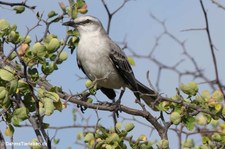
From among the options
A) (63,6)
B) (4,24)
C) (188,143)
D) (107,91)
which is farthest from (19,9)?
(107,91)

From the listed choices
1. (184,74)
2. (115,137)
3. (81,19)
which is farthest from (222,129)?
(81,19)

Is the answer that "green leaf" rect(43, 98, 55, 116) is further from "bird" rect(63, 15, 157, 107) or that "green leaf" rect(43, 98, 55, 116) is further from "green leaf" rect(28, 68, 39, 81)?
"bird" rect(63, 15, 157, 107)

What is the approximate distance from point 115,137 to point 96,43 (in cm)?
428

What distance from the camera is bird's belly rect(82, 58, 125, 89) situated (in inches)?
300

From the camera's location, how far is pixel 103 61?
7.77 meters

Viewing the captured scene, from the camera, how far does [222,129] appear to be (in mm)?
4855

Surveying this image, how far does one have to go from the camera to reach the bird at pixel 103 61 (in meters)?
7.69

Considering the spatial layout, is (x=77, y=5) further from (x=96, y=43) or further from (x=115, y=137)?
(x=96, y=43)

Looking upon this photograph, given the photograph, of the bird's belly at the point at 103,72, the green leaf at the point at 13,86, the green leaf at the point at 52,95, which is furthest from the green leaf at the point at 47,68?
the bird's belly at the point at 103,72

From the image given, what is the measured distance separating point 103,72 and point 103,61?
0.18m

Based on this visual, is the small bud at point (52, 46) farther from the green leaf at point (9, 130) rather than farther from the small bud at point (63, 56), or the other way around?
the green leaf at point (9, 130)

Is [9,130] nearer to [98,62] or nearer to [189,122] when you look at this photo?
[189,122]

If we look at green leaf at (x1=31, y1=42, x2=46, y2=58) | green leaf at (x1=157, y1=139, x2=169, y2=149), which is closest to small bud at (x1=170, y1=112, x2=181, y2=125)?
green leaf at (x1=157, y1=139, x2=169, y2=149)

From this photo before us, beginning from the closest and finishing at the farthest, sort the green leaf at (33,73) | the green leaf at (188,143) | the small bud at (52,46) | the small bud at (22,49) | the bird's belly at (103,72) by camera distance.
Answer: the green leaf at (33,73), the small bud at (52,46), the small bud at (22,49), the green leaf at (188,143), the bird's belly at (103,72)
